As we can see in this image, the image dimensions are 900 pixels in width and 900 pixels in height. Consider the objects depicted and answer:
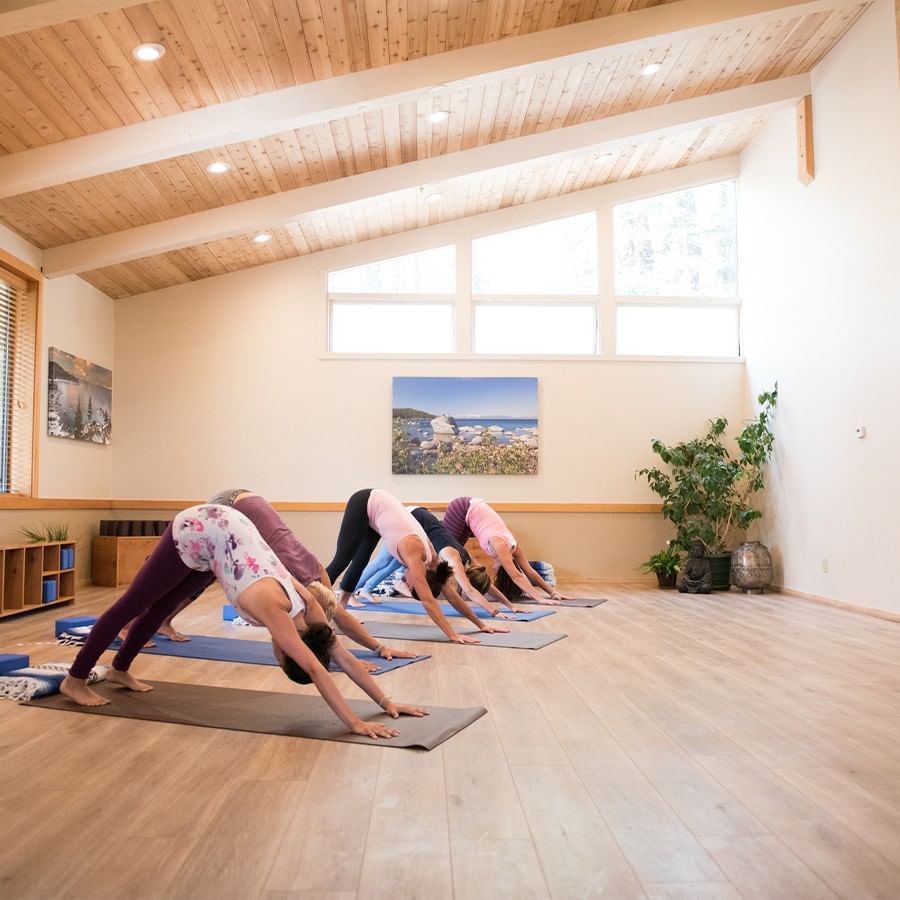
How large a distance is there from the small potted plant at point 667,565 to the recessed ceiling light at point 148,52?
6.18 m

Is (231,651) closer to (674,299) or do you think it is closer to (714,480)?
(714,480)

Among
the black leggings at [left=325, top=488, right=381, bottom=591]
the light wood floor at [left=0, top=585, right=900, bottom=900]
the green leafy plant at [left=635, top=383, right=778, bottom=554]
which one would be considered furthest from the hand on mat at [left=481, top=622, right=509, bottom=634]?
the green leafy plant at [left=635, top=383, right=778, bottom=554]

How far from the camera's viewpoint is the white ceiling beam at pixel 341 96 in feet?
18.2

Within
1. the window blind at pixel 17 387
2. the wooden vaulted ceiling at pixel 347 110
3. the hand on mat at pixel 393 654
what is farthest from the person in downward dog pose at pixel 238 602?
the window blind at pixel 17 387

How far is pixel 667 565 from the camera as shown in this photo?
342 inches

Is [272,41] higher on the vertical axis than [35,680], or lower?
higher

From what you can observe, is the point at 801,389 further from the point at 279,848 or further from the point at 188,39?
the point at 279,848

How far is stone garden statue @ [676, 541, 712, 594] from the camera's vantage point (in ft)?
27.5

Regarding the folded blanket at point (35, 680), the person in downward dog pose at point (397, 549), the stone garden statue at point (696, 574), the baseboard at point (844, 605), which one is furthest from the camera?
the stone garden statue at point (696, 574)

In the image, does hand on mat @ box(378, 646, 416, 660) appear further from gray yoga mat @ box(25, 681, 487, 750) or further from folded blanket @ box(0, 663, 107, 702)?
folded blanket @ box(0, 663, 107, 702)

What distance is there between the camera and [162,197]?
6.87 meters

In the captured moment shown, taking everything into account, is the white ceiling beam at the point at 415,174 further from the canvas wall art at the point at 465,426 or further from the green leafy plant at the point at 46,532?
the canvas wall art at the point at 465,426

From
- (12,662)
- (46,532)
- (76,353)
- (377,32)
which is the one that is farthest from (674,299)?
(12,662)

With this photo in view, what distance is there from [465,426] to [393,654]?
4.94m
